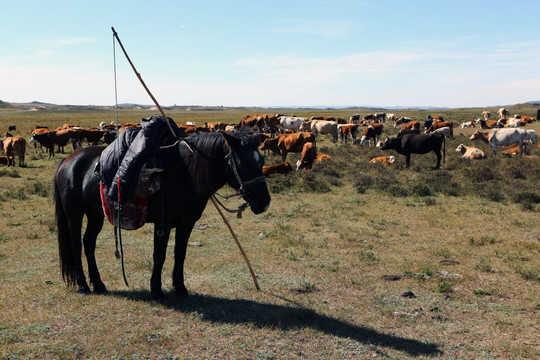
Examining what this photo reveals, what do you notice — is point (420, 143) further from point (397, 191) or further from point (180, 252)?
point (180, 252)

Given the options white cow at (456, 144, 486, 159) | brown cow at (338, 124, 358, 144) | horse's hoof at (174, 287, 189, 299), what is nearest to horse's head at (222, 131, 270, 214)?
horse's hoof at (174, 287, 189, 299)

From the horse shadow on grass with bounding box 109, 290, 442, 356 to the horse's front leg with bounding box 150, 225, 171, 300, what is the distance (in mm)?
155

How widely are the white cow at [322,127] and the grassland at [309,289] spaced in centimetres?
2227

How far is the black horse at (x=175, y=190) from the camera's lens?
539 centimetres

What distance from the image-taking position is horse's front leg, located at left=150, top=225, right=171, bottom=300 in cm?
571

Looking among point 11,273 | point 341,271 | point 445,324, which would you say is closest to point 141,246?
point 11,273

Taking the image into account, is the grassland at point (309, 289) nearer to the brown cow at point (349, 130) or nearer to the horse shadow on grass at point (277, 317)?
the horse shadow on grass at point (277, 317)

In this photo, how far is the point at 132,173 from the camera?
5578mm

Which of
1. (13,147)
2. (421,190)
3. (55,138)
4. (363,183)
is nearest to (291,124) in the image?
(55,138)

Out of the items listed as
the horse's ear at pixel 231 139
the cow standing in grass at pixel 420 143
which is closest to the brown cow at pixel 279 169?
the cow standing in grass at pixel 420 143

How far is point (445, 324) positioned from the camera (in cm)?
566

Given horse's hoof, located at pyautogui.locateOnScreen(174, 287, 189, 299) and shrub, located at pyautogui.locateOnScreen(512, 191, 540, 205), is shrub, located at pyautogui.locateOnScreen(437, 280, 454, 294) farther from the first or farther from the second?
shrub, located at pyautogui.locateOnScreen(512, 191, 540, 205)

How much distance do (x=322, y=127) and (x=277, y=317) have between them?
31000 mm

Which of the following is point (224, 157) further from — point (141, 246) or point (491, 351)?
point (141, 246)
